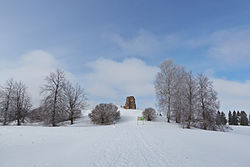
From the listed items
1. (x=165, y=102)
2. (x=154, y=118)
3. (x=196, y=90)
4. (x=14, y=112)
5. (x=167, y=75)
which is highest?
(x=167, y=75)

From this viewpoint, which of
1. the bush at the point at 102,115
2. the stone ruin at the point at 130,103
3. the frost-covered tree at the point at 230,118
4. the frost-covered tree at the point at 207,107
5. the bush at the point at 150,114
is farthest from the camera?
the stone ruin at the point at 130,103

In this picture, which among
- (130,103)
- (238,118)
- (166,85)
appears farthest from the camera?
(130,103)

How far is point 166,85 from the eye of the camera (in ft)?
80.5

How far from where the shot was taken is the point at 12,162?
4.57 meters

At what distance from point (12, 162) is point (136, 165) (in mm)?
4476

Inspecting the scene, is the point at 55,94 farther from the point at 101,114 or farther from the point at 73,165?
the point at 73,165

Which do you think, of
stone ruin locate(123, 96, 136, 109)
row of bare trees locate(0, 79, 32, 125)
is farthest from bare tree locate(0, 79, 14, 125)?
stone ruin locate(123, 96, 136, 109)

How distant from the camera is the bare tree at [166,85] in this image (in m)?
23.8

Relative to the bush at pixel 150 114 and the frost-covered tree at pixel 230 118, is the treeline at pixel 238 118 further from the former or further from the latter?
the bush at pixel 150 114

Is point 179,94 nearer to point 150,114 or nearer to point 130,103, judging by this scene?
point 150,114

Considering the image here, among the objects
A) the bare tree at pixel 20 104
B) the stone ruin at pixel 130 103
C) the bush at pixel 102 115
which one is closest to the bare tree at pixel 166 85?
the bush at pixel 102 115

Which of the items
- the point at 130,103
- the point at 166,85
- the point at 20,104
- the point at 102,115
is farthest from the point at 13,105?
the point at 130,103

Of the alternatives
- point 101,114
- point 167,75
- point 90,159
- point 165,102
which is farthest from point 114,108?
point 90,159

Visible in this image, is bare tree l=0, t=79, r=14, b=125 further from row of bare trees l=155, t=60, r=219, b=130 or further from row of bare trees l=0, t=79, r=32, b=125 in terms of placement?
row of bare trees l=155, t=60, r=219, b=130
